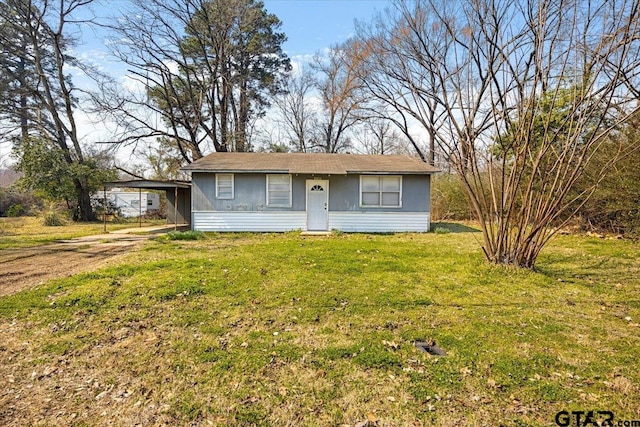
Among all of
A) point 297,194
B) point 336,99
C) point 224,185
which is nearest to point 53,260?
point 224,185

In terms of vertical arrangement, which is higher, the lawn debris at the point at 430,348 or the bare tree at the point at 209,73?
the bare tree at the point at 209,73

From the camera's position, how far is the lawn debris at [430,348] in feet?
10.5

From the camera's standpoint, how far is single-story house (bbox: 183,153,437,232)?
12.6 meters

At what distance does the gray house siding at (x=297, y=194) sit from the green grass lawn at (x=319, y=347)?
6542 millimetres

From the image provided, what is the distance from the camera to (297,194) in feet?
41.9

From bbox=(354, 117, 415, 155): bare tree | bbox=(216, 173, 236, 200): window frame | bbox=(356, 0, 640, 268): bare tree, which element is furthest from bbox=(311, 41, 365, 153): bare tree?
bbox=(356, 0, 640, 268): bare tree

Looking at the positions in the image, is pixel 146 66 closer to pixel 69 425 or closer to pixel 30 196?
pixel 30 196

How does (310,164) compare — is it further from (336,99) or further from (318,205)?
(336,99)

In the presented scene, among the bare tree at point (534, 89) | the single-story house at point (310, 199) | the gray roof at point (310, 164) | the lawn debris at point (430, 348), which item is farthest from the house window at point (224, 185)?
the lawn debris at point (430, 348)

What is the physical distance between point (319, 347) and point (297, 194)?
9.72 m

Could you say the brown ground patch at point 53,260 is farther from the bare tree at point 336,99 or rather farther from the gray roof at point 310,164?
the bare tree at point 336,99

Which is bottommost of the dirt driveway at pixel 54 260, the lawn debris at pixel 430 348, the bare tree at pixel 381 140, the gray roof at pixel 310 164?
the lawn debris at pixel 430 348

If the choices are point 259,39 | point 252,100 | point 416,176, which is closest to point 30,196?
point 252,100

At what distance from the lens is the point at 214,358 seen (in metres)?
3.10
